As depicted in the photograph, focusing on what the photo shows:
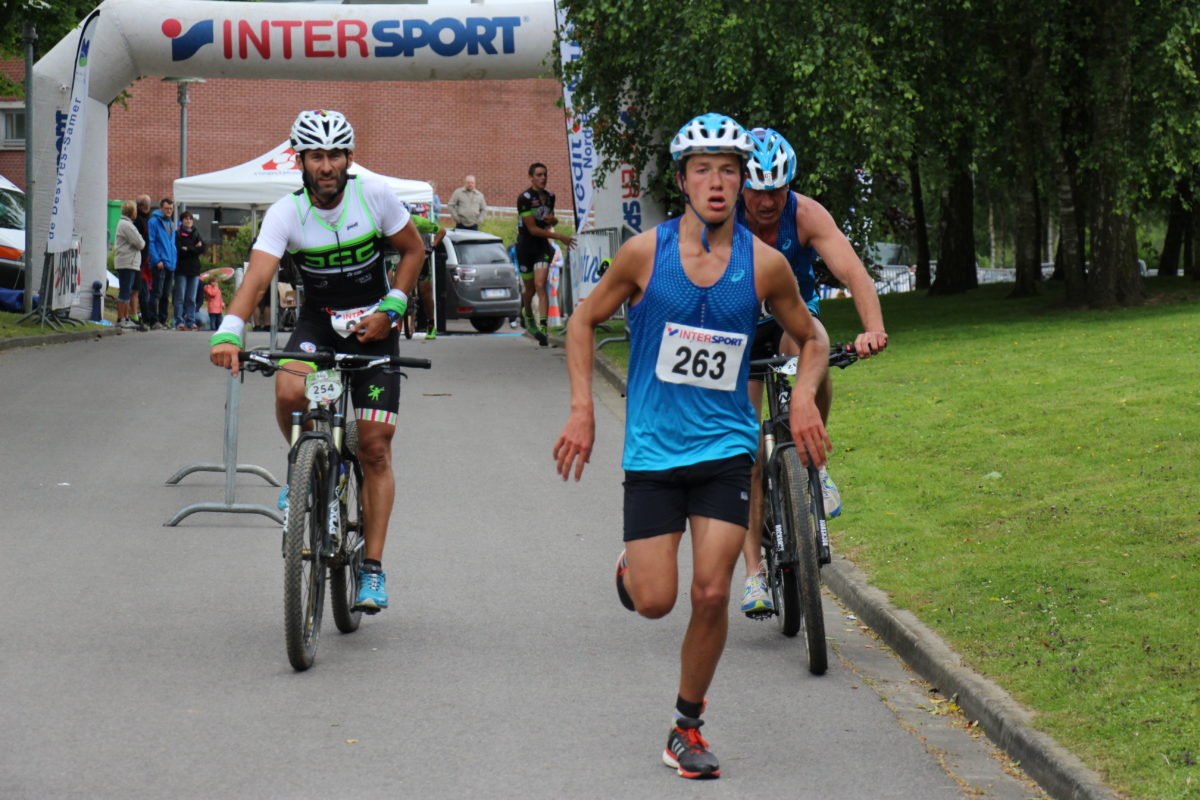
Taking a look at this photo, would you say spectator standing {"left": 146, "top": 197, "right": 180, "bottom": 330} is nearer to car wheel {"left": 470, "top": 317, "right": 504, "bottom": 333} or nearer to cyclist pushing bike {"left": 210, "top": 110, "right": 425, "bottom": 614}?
car wheel {"left": 470, "top": 317, "right": 504, "bottom": 333}

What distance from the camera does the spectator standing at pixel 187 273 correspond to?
29.1 m

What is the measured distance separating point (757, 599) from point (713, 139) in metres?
2.44

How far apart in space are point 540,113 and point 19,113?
1682 centimetres

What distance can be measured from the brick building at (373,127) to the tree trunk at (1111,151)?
34.8m

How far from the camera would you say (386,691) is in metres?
6.33

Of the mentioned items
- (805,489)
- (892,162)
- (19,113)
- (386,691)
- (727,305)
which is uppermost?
(19,113)

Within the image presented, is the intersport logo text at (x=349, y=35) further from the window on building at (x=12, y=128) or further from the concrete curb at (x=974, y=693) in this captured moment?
the window on building at (x=12, y=128)

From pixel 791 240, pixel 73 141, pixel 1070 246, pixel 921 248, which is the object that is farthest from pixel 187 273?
pixel 791 240

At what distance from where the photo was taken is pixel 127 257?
27.7m

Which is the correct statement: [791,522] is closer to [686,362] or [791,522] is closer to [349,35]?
[686,362]

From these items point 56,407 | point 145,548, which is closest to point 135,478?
point 145,548

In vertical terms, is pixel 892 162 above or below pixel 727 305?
above

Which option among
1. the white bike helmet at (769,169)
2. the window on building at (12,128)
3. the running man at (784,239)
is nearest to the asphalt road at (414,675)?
the running man at (784,239)

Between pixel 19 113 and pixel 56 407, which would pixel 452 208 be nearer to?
pixel 56 407
